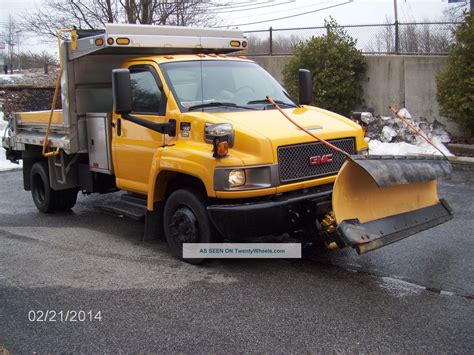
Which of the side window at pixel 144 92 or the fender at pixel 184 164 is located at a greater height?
the side window at pixel 144 92

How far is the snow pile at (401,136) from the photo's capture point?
1262 centimetres

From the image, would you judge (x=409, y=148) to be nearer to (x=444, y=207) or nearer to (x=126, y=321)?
(x=444, y=207)

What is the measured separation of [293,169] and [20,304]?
278cm

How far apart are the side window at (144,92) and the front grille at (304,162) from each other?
170 cm

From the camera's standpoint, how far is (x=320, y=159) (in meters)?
5.50

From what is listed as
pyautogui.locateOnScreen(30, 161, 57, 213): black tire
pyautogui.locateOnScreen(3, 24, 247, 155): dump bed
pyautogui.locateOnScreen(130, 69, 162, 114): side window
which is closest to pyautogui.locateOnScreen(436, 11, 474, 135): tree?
pyautogui.locateOnScreen(3, 24, 247, 155): dump bed

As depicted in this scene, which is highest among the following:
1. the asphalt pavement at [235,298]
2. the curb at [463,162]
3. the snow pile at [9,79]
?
the snow pile at [9,79]

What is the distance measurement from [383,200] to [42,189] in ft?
18.7

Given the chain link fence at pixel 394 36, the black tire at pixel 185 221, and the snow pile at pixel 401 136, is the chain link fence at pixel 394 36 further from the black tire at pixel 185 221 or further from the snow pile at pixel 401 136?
the black tire at pixel 185 221

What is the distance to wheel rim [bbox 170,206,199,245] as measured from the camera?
5.59 metres

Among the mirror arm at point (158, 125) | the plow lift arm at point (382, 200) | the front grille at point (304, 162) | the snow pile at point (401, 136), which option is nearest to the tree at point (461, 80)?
the snow pile at point (401, 136)

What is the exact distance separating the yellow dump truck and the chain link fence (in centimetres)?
882

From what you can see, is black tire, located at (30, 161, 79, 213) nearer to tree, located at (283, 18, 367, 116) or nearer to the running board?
the running board
